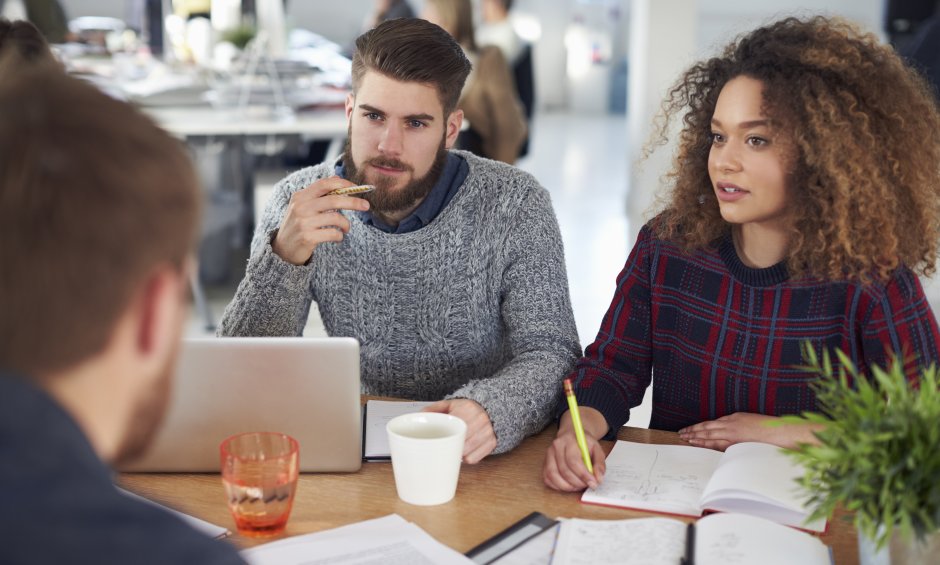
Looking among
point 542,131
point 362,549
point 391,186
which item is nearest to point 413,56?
point 391,186

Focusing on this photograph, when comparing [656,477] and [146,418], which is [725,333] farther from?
[146,418]

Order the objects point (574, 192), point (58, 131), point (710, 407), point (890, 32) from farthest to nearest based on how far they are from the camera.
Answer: point (890, 32), point (574, 192), point (710, 407), point (58, 131)

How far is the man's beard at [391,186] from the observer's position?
5.63 ft

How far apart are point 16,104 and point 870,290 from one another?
119 centimetres

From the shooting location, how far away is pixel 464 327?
1.73m

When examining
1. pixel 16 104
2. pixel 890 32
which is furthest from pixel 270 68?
pixel 890 32

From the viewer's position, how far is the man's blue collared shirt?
1.75 metres

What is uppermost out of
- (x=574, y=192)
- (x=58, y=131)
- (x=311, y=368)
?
(x=58, y=131)

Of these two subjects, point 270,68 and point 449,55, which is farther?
point 270,68

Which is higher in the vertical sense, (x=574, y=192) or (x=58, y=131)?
(x=58, y=131)

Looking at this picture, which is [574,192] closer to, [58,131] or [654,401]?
[654,401]

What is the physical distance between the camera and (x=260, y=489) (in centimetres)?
108

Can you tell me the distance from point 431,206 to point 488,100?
2.38 metres

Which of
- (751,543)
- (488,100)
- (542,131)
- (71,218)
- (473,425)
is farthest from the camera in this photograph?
(542,131)
